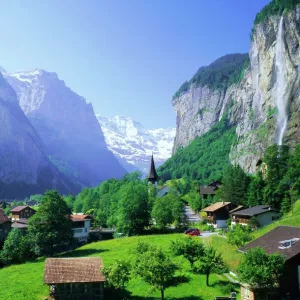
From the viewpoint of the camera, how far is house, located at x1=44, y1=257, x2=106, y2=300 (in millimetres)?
40500

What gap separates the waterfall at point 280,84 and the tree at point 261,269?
10733cm

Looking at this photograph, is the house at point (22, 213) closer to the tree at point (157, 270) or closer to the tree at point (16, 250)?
the tree at point (16, 250)

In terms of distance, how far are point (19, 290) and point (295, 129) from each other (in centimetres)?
10262

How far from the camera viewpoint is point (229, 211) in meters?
89.5

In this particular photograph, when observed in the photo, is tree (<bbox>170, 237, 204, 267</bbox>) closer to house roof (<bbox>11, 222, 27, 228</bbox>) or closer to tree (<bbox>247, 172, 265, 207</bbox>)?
tree (<bbox>247, 172, 265, 207</bbox>)

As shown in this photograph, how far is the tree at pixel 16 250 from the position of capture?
217ft

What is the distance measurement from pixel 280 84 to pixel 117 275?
128116 mm

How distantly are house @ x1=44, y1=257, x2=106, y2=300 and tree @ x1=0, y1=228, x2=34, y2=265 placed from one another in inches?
1071

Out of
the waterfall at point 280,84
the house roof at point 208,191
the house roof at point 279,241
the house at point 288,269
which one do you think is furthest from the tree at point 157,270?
the waterfall at point 280,84

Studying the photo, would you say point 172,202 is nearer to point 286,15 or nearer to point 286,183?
point 286,183

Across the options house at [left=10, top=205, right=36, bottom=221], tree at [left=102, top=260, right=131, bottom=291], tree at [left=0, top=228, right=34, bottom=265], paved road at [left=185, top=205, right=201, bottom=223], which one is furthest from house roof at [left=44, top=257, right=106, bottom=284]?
house at [left=10, top=205, right=36, bottom=221]

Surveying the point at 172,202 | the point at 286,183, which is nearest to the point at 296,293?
the point at 286,183

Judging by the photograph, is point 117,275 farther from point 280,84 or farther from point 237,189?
point 280,84

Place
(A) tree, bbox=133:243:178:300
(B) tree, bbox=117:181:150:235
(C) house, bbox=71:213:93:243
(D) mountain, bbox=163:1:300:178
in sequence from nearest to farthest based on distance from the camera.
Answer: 1. (A) tree, bbox=133:243:178:300
2. (B) tree, bbox=117:181:150:235
3. (C) house, bbox=71:213:93:243
4. (D) mountain, bbox=163:1:300:178
